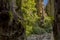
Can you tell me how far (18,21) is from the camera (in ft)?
13.2

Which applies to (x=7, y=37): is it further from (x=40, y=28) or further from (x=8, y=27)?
(x=40, y=28)

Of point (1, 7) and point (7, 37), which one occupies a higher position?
point (1, 7)

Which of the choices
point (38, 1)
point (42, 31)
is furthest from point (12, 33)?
point (38, 1)

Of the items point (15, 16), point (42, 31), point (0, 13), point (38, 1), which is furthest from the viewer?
point (38, 1)

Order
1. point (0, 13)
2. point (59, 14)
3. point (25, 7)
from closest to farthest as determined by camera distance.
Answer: point (59, 14), point (0, 13), point (25, 7)

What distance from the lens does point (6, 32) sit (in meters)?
3.52

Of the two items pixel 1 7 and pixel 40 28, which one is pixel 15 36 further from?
pixel 40 28

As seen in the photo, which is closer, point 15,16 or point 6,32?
point 6,32

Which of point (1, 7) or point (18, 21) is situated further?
point (18, 21)

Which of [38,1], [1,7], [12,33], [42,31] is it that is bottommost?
[42,31]


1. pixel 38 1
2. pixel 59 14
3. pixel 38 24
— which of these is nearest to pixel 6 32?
pixel 59 14

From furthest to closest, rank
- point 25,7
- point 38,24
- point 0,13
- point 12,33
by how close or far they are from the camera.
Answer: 1. point 38,24
2. point 25,7
3. point 12,33
4. point 0,13

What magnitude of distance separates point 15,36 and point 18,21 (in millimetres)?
353

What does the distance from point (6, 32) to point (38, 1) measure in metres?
15.0
